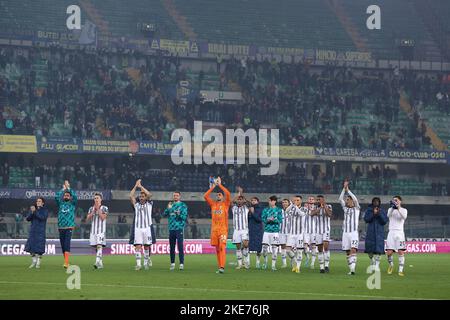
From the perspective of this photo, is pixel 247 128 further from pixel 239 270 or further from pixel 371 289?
pixel 371 289

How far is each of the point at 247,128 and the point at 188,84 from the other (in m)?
6.19

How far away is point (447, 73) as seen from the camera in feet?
248

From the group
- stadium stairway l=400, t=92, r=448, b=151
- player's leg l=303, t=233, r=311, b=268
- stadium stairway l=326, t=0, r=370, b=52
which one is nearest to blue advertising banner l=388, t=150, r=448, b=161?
stadium stairway l=400, t=92, r=448, b=151

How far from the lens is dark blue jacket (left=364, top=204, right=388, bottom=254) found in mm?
30156

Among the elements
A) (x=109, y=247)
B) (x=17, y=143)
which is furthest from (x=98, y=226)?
(x=17, y=143)

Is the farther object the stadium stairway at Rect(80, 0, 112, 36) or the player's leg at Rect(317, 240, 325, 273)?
the stadium stairway at Rect(80, 0, 112, 36)

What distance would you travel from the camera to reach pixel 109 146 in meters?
61.8

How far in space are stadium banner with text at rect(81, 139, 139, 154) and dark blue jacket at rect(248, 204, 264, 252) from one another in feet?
87.4

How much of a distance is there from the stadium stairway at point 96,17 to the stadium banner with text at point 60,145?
1326 cm

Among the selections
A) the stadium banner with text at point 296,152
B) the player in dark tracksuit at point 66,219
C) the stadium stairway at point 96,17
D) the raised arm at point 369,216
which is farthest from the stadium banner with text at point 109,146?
the raised arm at point 369,216

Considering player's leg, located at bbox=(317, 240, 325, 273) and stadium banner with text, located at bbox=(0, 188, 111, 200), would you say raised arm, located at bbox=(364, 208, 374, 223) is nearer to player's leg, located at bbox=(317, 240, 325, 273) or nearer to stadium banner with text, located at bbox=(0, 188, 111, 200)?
player's leg, located at bbox=(317, 240, 325, 273)

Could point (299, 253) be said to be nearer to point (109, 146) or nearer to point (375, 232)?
point (375, 232)
